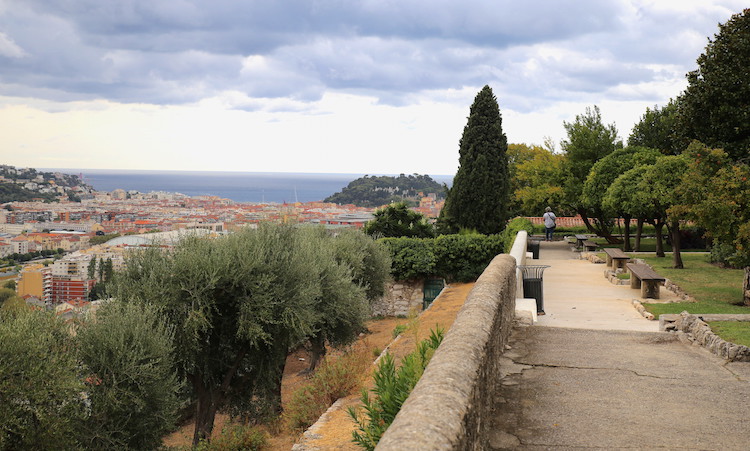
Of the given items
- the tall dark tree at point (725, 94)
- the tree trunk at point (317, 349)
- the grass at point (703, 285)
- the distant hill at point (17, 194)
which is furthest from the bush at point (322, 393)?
the distant hill at point (17, 194)

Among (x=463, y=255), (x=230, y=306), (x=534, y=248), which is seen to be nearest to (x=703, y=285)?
(x=534, y=248)

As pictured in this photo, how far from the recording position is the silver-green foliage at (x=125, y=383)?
855 centimetres

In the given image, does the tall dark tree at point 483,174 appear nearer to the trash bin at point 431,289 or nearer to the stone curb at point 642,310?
the trash bin at point 431,289

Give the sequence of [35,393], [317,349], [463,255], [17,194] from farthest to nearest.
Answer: [17,194] < [463,255] < [317,349] < [35,393]

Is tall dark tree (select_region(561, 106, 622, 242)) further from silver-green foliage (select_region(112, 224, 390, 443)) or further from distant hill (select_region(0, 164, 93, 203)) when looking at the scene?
distant hill (select_region(0, 164, 93, 203))

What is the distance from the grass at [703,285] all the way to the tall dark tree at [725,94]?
3.82 meters

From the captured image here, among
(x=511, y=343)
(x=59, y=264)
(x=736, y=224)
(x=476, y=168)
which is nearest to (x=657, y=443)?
(x=511, y=343)

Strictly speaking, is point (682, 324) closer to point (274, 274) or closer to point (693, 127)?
point (274, 274)

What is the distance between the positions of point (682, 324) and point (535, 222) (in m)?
37.1

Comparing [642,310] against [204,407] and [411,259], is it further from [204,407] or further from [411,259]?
[411,259]

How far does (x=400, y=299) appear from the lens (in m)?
27.3

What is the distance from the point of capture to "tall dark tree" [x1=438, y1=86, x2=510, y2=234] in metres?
32.7

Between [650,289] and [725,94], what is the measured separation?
9473 mm

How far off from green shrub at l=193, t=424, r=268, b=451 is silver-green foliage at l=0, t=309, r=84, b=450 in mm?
2501
